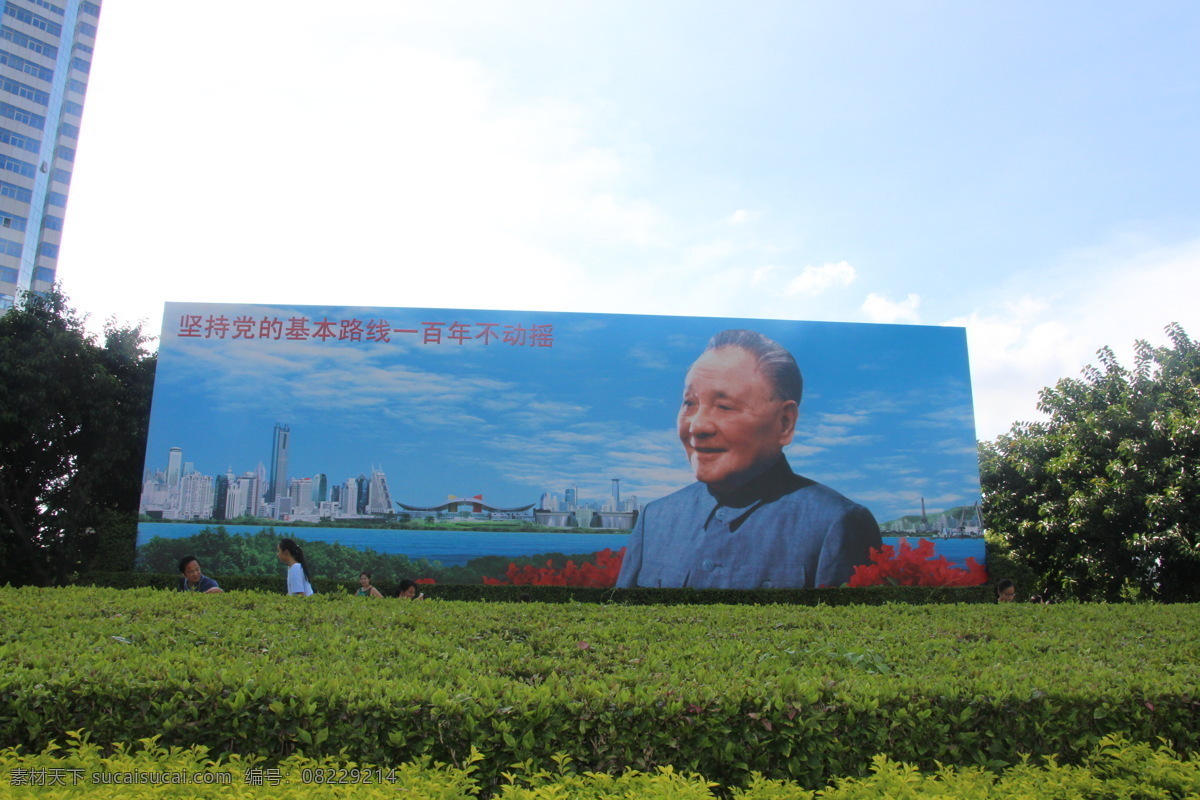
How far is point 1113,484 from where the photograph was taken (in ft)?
39.3

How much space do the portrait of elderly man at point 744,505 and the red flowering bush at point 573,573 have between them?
7.4 inches

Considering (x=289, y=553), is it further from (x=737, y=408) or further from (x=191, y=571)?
(x=737, y=408)

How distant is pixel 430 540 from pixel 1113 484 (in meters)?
10.5

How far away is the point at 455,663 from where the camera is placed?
3.19 meters

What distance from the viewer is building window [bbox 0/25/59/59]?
1578 inches

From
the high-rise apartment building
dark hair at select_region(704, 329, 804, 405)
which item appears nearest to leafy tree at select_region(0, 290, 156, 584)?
dark hair at select_region(704, 329, 804, 405)

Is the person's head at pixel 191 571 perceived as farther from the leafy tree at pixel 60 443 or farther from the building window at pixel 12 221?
the building window at pixel 12 221

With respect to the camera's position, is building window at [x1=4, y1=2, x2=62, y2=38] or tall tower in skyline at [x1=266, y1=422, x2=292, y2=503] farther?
building window at [x1=4, y1=2, x2=62, y2=38]

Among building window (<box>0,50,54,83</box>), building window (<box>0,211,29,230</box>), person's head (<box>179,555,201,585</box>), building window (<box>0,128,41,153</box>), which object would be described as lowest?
person's head (<box>179,555,201,585</box>)

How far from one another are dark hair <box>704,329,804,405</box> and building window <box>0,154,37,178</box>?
41.9 meters

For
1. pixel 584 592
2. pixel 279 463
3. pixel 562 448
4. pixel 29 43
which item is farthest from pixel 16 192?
pixel 584 592

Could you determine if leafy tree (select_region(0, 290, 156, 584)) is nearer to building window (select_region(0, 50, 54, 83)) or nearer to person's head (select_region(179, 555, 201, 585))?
person's head (select_region(179, 555, 201, 585))

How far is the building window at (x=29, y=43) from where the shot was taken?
4009 centimetres

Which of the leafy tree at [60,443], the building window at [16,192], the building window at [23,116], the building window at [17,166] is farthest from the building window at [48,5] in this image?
the leafy tree at [60,443]
